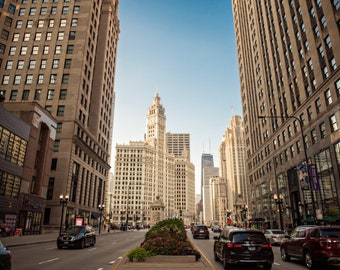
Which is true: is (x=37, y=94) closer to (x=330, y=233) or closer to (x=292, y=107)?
(x=292, y=107)

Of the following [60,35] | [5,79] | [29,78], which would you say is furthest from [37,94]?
[60,35]

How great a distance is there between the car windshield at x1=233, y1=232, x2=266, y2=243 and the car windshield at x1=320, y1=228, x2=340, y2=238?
278 cm

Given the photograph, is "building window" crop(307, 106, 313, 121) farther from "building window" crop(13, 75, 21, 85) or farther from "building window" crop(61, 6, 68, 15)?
"building window" crop(61, 6, 68, 15)

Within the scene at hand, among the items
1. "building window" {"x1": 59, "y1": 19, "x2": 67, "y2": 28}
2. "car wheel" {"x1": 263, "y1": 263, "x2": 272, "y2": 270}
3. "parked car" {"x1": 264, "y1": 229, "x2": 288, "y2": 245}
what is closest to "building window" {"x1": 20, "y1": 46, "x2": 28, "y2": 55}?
"building window" {"x1": 59, "y1": 19, "x2": 67, "y2": 28}

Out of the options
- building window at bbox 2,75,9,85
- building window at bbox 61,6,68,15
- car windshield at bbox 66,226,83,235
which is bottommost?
car windshield at bbox 66,226,83,235

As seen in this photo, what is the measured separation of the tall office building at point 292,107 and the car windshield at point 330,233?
1043 centimetres

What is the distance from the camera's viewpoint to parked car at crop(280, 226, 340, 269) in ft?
38.6

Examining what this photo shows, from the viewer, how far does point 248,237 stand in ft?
40.1

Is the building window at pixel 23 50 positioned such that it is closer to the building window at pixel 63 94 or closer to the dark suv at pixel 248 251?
the building window at pixel 63 94

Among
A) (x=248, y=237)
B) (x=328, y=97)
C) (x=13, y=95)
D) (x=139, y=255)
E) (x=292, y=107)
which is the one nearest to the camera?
(x=139, y=255)

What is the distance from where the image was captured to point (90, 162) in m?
66.2

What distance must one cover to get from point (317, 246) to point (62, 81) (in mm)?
57871

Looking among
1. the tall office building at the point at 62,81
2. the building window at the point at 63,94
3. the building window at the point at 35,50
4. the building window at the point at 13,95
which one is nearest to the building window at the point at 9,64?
the tall office building at the point at 62,81

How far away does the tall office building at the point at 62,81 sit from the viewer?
53.8 metres
